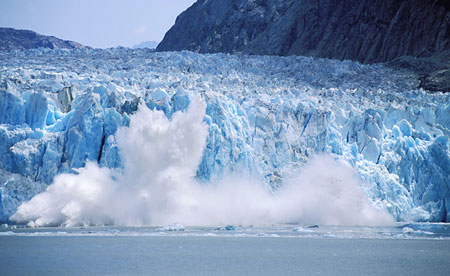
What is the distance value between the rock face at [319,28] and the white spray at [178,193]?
978 inches

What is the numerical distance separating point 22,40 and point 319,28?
110 ft

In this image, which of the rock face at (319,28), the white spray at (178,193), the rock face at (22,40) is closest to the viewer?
the white spray at (178,193)

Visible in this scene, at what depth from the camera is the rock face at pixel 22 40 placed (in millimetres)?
69250

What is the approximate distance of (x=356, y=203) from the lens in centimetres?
2991

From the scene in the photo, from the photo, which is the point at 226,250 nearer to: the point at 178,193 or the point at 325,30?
the point at 178,193

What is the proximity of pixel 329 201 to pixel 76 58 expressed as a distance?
2054cm

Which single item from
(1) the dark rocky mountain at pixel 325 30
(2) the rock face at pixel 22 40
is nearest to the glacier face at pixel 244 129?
(1) the dark rocky mountain at pixel 325 30

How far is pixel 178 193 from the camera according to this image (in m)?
27.8

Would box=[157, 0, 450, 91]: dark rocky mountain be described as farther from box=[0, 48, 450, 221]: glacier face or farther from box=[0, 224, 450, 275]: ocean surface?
box=[0, 224, 450, 275]: ocean surface

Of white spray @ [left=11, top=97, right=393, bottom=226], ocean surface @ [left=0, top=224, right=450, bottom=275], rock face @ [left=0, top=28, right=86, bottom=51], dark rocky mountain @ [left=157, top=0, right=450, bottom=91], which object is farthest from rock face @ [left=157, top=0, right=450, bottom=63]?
ocean surface @ [left=0, top=224, right=450, bottom=275]

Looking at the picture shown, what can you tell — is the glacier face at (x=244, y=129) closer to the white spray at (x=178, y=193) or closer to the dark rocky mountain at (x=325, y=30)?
the white spray at (x=178, y=193)

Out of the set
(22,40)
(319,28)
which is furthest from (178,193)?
(22,40)

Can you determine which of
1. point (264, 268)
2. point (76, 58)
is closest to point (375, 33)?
point (76, 58)

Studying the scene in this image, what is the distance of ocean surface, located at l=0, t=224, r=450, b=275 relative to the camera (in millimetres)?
18473
